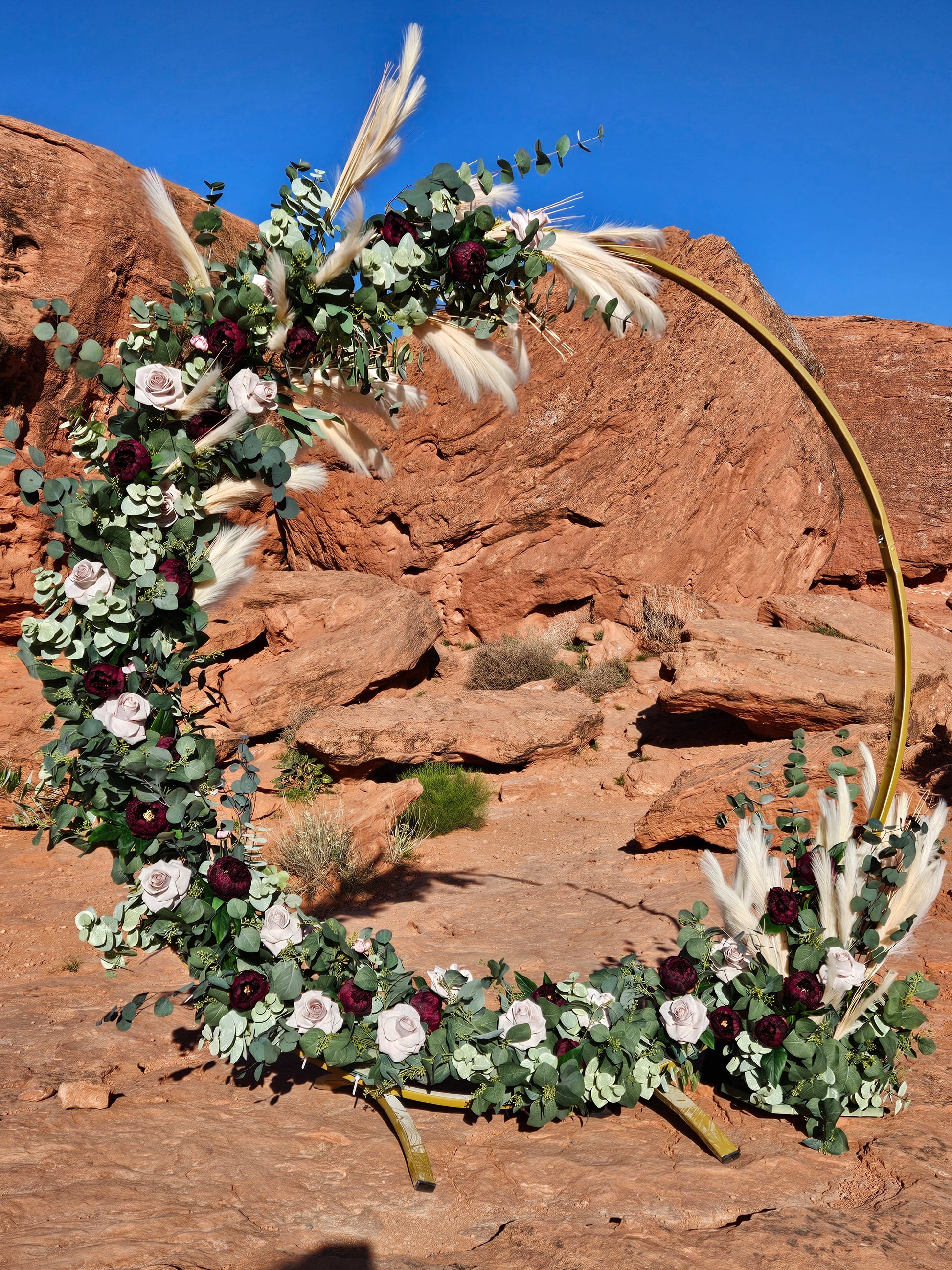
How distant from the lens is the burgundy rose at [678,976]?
3123 mm

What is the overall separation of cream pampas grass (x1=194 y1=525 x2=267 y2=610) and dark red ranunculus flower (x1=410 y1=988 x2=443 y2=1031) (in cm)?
161

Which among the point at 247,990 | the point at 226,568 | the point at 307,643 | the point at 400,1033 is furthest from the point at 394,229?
the point at 307,643

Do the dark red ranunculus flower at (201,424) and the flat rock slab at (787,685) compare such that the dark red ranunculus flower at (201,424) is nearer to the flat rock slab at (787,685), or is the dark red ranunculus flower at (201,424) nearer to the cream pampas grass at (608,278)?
the cream pampas grass at (608,278)

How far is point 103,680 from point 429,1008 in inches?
64.0

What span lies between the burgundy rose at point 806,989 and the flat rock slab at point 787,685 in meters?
5.54

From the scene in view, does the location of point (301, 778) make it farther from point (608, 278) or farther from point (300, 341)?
point (608, 278)

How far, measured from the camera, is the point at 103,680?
9.29 feet

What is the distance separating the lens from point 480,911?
614 cm

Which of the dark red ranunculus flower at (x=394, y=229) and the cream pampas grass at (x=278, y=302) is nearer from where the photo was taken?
the cream pampas grass at (x=278, y=302)

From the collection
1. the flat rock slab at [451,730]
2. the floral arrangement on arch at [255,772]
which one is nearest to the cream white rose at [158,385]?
the floral arrangement on arch at [255,772]

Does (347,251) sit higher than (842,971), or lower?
higher

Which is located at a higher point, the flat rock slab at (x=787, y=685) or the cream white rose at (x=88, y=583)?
the cream white rose at (x=88, y=583)

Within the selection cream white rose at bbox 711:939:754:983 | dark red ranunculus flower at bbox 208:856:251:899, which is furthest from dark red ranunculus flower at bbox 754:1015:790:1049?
dark red ranunculus flower at bbox 208:856:251:899

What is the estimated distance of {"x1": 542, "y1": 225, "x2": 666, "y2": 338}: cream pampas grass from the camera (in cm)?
312
